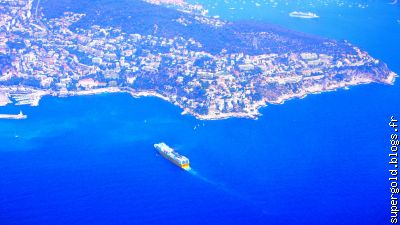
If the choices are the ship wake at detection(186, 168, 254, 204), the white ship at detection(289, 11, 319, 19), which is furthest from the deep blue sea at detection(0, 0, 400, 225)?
the white ship at detection(289, 11, 319, 19)

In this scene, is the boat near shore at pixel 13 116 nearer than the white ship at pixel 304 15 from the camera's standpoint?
Yes

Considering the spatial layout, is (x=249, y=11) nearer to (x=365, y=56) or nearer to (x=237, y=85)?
(x=365, y=56)

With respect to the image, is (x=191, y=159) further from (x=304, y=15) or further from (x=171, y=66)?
→ (x=304, y=15)

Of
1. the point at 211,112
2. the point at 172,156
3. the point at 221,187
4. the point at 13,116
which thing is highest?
the point at 211,112

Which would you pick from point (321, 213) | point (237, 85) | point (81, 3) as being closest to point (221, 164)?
point (321, 213)

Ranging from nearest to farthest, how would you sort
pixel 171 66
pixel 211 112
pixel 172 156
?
pixel 172 156
pixel 211 112
pixel 171 66

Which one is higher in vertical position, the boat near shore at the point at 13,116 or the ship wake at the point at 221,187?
the boat near shore at the point at 13,116

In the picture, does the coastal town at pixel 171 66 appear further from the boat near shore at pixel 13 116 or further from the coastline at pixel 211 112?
the boat near shore at pixel 13 116

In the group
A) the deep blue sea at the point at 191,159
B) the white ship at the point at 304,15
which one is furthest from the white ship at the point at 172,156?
the white ship at the point at 304,15

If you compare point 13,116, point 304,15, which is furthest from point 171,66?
point 304,15

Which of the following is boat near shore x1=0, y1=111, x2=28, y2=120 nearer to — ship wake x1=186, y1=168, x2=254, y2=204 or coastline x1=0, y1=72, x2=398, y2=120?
coastline x1=0, y1=72, x2=398, y2=120
